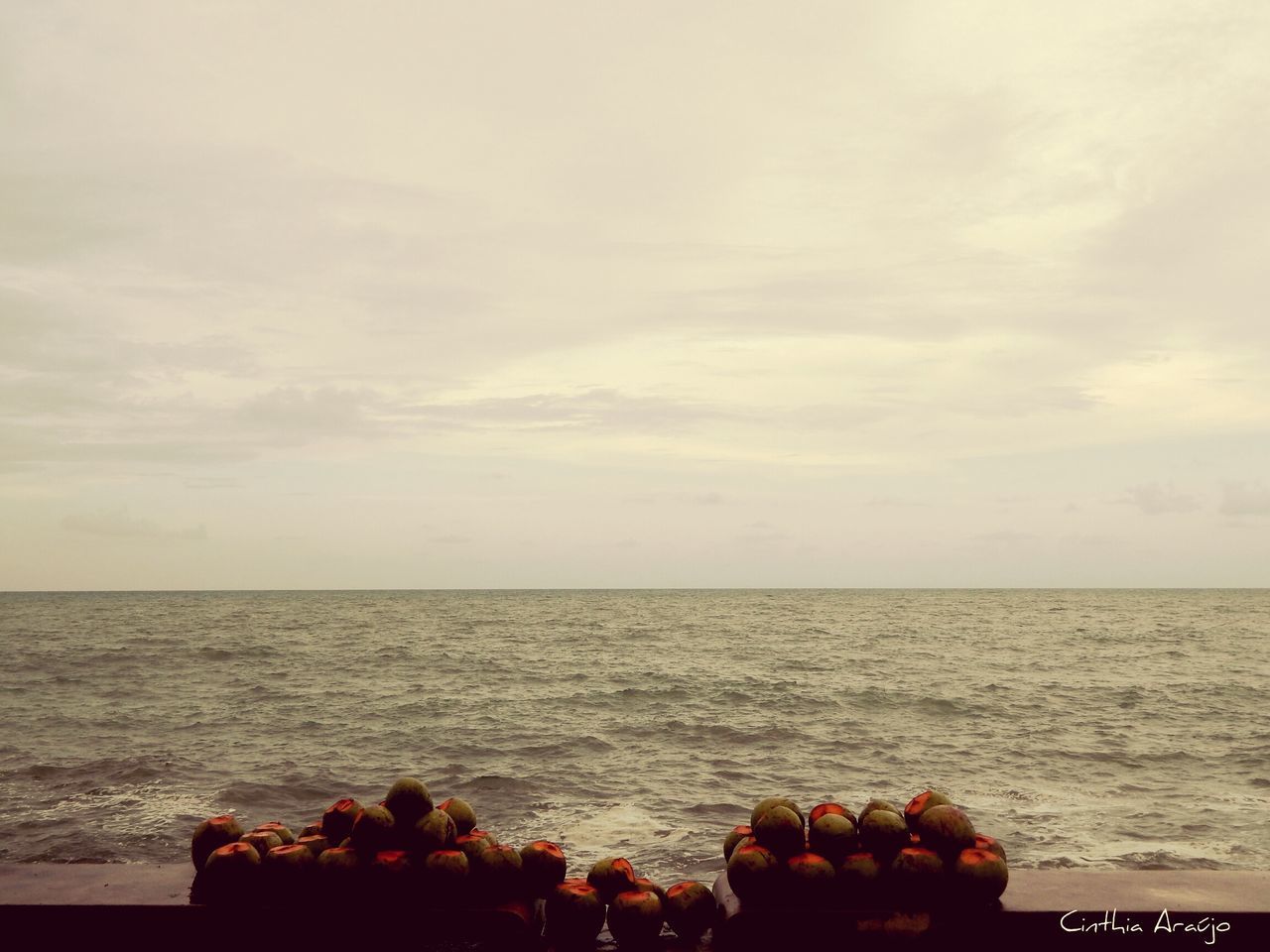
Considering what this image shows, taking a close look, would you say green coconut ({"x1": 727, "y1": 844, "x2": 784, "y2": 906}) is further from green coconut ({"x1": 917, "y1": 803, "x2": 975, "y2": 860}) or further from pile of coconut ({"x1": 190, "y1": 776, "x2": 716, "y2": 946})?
green coconut ({"x1": 917, "y1": 803, "x2": 975, "y2": 860})

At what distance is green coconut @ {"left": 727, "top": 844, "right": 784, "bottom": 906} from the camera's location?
4781 mm

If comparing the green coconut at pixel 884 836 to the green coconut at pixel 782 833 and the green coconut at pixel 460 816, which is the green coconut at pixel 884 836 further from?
the green coconut at pixel 460 816

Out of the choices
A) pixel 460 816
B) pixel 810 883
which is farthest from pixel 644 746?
pixel 810 883

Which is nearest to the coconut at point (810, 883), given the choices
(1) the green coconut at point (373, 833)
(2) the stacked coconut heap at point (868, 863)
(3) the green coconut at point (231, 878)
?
(2) the stacked coconut heap at point (868, 863)

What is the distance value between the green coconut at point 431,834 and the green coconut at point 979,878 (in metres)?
2.47

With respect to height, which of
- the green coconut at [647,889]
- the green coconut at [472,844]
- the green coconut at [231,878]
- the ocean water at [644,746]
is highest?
the green coconut at [472,844]

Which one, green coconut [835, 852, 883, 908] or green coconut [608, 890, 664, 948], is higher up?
green coconut [835, 852, 883, 908]

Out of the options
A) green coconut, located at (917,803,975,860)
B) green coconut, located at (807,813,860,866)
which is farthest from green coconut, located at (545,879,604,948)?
green coconut, located at (917,803,975,860)

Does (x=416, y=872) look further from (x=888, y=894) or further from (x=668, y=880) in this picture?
(x=668, y=880)

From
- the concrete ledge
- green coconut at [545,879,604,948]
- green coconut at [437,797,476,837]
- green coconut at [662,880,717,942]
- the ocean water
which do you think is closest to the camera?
the concrete ledge

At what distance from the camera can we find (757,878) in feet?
15.7

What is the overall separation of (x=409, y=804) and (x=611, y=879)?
3.81ft

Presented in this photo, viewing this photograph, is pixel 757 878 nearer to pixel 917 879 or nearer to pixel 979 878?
pixel 917 879

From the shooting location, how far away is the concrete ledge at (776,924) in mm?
4621
